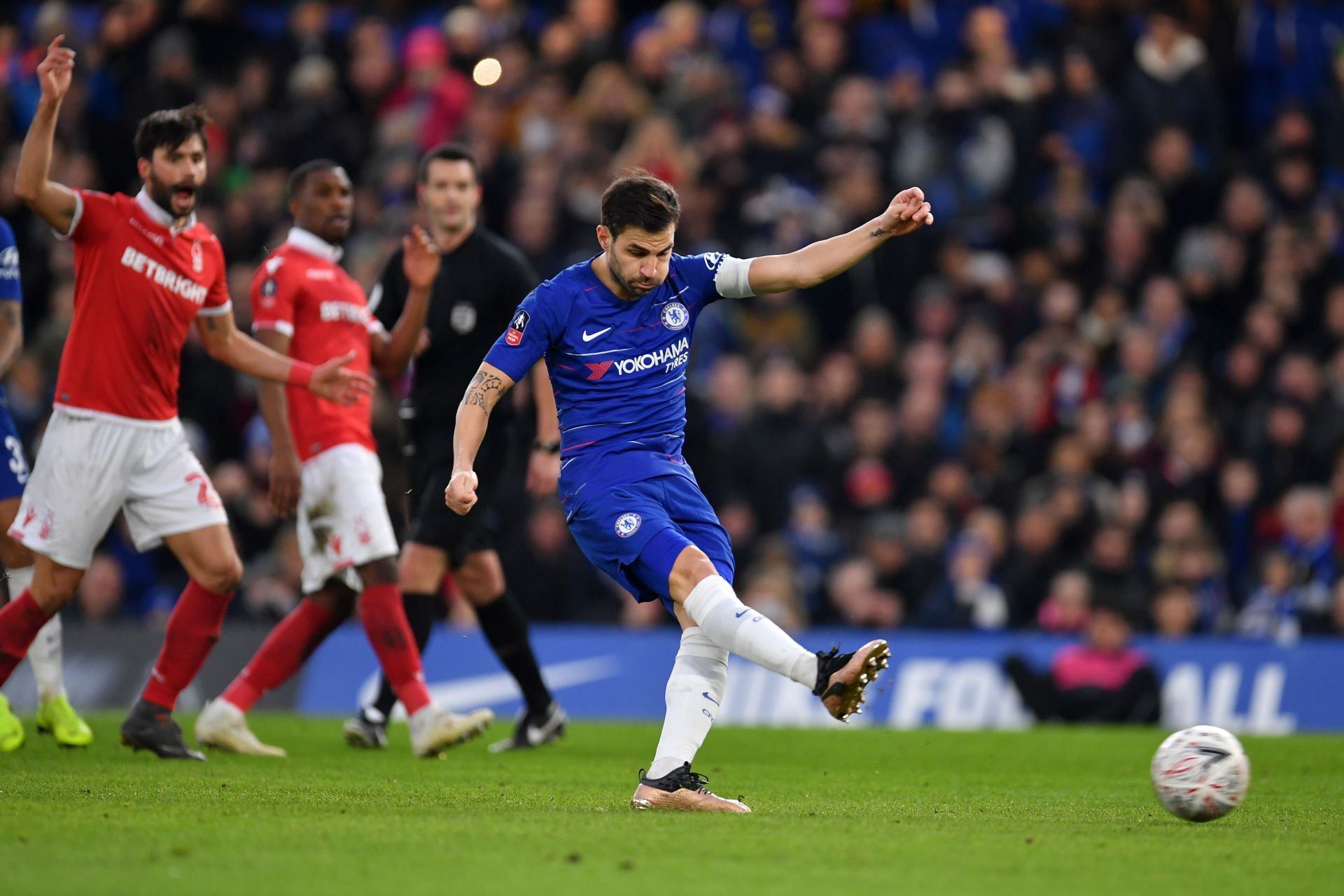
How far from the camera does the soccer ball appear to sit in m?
6.39

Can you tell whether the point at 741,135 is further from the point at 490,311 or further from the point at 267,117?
the point at 490,311

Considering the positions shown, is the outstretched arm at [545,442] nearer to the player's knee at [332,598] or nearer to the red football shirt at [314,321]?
the red football shirt at [314,321]

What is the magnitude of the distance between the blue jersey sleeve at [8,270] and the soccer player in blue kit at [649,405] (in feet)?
10.8

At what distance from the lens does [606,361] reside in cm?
685

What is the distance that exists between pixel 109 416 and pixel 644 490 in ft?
9.35

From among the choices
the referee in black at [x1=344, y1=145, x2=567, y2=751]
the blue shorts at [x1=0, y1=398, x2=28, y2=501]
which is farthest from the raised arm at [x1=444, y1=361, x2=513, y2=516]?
the blue shorts at [x1=0, y1=398, x2=28, y2=501]

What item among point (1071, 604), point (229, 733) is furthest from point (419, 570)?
point (1071, 604)

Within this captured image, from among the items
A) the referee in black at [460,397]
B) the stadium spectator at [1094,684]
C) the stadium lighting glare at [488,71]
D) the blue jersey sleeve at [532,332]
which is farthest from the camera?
the stadium lighting glare at [488,71]

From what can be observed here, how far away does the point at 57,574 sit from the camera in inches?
314

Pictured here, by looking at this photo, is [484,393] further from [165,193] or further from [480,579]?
[480,579]

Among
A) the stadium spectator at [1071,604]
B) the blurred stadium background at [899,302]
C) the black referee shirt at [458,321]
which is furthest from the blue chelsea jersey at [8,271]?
→ the stadium spectator at [1071,604]

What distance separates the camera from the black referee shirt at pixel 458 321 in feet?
31.9

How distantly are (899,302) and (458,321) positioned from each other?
25.9 feet

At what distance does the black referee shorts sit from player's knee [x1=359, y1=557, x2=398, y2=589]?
533 millimetres
